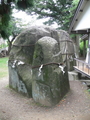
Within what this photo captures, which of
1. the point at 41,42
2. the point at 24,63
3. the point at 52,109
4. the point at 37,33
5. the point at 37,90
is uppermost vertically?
the point at 37,33

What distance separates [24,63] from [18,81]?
45.5 inches

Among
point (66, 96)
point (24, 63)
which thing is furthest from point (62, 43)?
point (66, 96)

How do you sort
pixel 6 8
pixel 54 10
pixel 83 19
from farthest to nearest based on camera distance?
pixel 54 10 < pixel 83 19 < pixel 6 8

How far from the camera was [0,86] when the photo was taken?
30.4 feet

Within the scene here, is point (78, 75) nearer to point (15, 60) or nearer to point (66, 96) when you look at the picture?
point (66, 96)

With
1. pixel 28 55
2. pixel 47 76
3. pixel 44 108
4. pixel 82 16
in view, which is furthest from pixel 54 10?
pixel 44 108

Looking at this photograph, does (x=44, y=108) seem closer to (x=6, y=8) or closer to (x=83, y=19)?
(x=6, y=8)

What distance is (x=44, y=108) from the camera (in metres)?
6.17

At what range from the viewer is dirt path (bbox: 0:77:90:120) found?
543 centimetres

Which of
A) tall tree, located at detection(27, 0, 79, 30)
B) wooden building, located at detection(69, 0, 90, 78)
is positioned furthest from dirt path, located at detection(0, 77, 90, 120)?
tall tree, located at detection(27, 0, 79, 30)

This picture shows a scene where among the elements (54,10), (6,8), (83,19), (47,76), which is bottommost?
(47,76)

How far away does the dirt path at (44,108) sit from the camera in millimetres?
5426

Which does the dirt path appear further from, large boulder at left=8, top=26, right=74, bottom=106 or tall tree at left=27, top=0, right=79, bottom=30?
tall tree at left=27, top=0, right=79, bottom=30

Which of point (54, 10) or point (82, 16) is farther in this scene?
point (54, 10)
